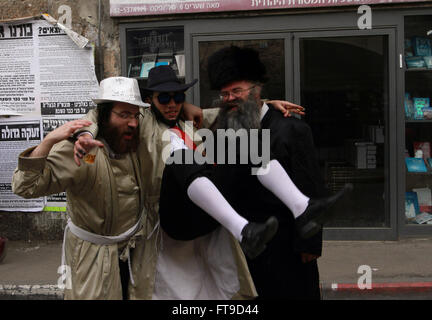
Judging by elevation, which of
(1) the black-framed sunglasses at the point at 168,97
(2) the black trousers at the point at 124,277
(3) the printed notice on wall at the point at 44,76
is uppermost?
(3) the printed notice on wall at the point at 44,76

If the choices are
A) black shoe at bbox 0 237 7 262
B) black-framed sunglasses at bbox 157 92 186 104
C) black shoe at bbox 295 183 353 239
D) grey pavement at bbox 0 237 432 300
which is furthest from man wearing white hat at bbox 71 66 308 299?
black shoe at bbox 0 237 7 262

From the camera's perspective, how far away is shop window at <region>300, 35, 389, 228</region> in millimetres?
7902

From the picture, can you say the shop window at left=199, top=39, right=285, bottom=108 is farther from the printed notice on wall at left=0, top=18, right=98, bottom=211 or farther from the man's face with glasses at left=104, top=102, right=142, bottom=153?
the man's face with glasses at left=104, top=102, right=142, bottom=153

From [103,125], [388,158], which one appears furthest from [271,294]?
[388,158]

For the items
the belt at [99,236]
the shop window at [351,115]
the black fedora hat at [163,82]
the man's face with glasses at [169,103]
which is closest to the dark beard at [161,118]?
the man's face with glasses at [169,103]

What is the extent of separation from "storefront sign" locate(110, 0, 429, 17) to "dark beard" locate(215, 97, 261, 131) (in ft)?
14.8

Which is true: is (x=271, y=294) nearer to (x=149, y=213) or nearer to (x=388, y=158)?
(x=149, y=213)

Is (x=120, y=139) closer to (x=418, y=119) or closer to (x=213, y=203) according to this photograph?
(x=213, y=203)

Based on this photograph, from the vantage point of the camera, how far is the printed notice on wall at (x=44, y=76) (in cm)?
800

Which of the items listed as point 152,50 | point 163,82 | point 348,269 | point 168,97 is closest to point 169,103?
point 168,97

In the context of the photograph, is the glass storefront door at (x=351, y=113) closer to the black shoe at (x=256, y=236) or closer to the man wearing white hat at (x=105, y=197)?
the man wearing white hat at (x=105, y=197)

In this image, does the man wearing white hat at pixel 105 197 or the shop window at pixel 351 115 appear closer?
the man wearing white hat at pixel 105 197

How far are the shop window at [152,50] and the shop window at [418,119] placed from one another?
2990 mm

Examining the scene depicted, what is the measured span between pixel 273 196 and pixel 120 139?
0.89 m
